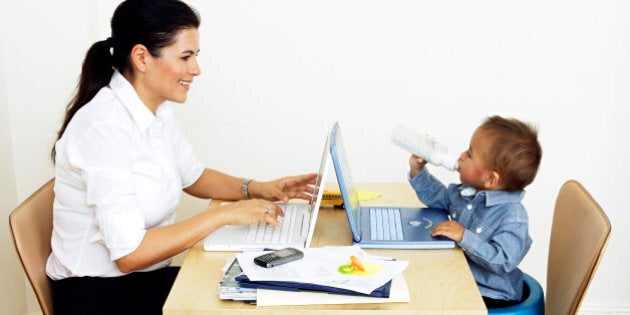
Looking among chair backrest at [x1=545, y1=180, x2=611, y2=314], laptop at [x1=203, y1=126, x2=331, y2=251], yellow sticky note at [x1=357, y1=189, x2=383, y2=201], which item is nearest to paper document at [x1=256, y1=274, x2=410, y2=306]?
laptop at [x1=203, y1=126, x2=331, y2=251]

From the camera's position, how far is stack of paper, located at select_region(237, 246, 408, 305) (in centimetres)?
156

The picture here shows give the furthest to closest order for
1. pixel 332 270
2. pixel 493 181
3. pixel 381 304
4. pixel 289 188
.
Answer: pixel 289 188 < pixel 493 181 < pixel 332 270 < pixel 381 304

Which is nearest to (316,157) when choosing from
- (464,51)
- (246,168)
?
(246,168)

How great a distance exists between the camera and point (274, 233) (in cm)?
195

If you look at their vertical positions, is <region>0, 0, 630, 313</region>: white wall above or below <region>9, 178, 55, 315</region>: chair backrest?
above

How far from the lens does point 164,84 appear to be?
202 cm

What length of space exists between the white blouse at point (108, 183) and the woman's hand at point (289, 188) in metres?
0.30

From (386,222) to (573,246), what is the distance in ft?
1.61

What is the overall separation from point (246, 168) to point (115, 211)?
132cm

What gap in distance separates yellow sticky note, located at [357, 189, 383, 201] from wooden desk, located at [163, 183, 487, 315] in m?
0.28

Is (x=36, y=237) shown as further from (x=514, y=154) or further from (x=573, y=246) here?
(x=573, y=246)

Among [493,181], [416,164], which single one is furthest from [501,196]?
[416,164]

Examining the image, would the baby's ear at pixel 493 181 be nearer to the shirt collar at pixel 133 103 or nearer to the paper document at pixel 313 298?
the paper document at pixel 313 298

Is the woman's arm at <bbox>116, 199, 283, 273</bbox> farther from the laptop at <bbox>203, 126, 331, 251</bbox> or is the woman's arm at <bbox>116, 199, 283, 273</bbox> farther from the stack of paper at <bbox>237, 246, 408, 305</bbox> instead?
the stack of paper at <bbox>237, 246, 408, 305</bbox>
